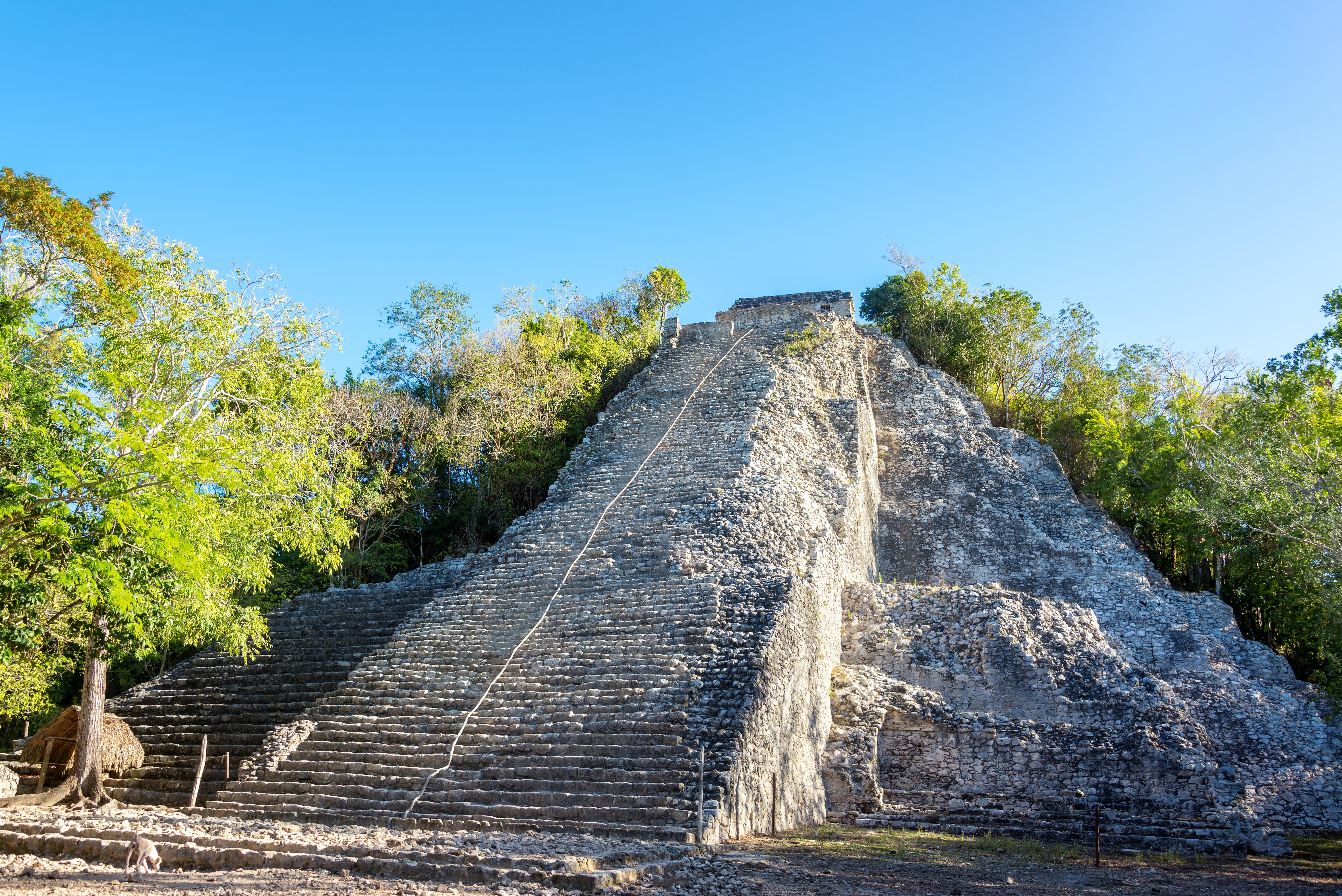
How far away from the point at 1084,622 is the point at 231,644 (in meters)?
12.1

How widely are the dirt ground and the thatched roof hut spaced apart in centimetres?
362

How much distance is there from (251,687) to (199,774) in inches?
115

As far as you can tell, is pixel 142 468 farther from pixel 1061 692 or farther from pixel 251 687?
pixel 1061 692

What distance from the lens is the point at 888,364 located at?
70.8 feet

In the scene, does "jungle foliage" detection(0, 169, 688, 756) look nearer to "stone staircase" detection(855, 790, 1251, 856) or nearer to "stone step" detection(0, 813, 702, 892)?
"stone step" detection(0, 813, 702, 892)

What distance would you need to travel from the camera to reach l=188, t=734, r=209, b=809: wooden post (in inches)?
358

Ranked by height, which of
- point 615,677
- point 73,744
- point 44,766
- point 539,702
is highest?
point 615,677

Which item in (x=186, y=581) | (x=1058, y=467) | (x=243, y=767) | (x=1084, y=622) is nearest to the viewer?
(x=186, y=581)

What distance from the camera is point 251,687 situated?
11969 millimetres

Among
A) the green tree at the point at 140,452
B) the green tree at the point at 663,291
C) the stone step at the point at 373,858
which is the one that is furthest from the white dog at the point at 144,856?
the green tree at the point at 663,291

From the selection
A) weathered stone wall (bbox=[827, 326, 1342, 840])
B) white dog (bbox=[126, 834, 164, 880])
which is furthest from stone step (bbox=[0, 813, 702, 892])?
weathered stone wall (bbox=[827, 326, 1342, 840])

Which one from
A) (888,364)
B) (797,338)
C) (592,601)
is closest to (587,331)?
(797,338)

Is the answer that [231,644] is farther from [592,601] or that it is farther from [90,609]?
[592,601]

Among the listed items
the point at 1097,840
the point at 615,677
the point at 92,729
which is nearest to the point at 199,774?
the point at 92,729
